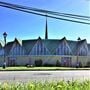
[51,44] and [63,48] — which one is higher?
[51,44]

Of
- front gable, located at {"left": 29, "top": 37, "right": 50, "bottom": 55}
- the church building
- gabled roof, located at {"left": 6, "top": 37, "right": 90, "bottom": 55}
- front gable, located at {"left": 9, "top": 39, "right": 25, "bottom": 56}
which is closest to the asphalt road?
the church building

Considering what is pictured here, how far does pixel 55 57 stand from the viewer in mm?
66562

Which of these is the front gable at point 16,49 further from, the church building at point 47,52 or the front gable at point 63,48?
the front gable at point 63,48

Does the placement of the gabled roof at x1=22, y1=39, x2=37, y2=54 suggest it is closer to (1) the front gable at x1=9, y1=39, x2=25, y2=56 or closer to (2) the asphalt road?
(1) the front gable at x1=9, y1=39, x2=25, y2=56

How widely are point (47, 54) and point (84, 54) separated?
767cm

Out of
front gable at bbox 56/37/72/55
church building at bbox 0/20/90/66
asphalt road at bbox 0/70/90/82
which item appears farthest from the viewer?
front gable at bbox 56/37/72/55

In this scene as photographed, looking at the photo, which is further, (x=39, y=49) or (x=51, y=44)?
(x=51, y=44)

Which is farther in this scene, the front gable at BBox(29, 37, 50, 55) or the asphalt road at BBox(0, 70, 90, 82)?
the front gable at BBox(29, 37, 50, 55)

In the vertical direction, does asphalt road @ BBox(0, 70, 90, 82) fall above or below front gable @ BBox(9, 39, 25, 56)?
below

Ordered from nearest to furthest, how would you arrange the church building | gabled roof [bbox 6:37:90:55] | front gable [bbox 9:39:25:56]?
1. the church building
2. front gable [bbox 9:39:25:56]
3. gabled roof [bbox 6:37:90:55]

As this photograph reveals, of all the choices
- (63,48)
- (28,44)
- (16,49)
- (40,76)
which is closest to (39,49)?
(28,44)

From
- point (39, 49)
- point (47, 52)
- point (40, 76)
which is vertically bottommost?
point (40, 76)

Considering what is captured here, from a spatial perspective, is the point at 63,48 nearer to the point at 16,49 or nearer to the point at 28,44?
the point at 28,44

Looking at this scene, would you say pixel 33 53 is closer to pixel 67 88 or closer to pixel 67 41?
pixel 67 41
